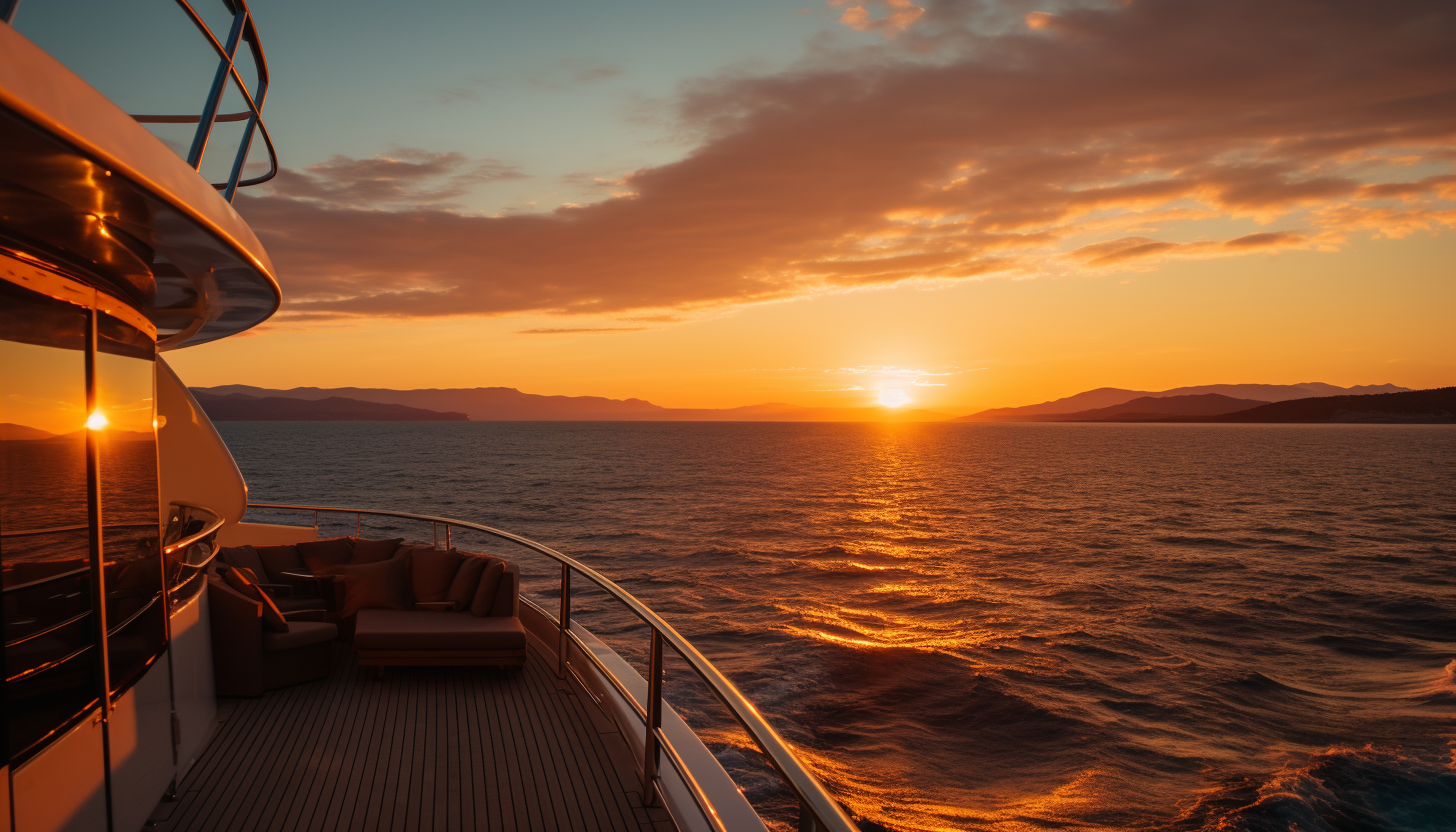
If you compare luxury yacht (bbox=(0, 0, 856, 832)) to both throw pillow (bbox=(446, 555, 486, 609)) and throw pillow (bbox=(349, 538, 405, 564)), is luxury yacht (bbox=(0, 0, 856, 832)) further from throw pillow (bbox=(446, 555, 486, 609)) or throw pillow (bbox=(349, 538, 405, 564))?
throw pillow (bbox=(349, 538, 405, 564))

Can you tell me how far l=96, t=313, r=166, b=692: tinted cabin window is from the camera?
353 centimetres

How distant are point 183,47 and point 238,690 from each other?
4184mm

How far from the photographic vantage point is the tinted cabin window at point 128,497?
3.53m

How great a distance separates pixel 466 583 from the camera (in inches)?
278

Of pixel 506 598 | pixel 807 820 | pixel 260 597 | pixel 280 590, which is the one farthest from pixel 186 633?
pixel 807 820

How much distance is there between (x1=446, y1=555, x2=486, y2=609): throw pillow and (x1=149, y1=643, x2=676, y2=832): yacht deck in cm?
88

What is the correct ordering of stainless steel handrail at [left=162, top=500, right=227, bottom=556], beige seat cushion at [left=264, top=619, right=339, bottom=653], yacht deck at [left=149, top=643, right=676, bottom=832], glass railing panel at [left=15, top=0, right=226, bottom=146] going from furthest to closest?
beige seat cushion at [left=264, top=619, right=339, bottom=653], stainless steel handrail at [left=162, top=500, right=227, bottom=556], yacht deck at [left=149, top=643, right=676, bottom=832], glass railing panel at [left=15, top=0, right=226, bottom=146]

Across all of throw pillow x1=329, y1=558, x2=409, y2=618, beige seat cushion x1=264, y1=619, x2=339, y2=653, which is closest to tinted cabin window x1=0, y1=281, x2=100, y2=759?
beige seat cushion x1=264, y1=619, x2=339, y2=653

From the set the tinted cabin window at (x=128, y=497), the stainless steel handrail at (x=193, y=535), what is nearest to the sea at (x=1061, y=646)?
the stainless steel handrail at (x=193, y=535)

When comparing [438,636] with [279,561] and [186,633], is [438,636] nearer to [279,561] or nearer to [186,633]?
[186,633]

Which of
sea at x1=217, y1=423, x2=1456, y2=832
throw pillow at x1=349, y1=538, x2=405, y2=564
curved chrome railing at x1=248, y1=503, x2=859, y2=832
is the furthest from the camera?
sea at x1=217, y1=423, x2=1456, y2=832

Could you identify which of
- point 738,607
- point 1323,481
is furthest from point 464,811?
point 1323,481

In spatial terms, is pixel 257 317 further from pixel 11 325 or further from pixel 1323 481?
pixel 1323 481

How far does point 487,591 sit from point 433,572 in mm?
859
